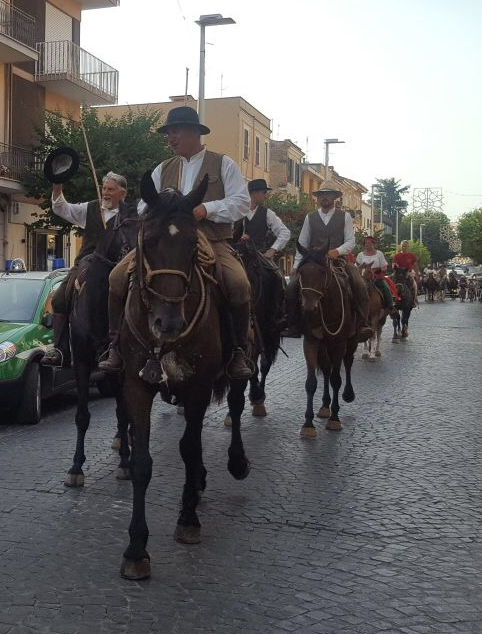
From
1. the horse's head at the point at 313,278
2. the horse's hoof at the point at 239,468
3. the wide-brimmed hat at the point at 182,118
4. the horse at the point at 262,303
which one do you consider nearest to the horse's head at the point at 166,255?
the wide-brimmed hat at the point at 182,118

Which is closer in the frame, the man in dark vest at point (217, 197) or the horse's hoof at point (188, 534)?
the horse's hoof at point (188, 534)

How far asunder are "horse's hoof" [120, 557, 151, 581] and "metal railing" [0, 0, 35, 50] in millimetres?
23890

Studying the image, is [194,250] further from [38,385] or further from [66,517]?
[38,385]

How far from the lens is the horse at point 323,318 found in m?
9.02

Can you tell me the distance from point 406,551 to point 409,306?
17.2 m

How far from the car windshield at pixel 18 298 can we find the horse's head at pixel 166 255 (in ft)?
18.3

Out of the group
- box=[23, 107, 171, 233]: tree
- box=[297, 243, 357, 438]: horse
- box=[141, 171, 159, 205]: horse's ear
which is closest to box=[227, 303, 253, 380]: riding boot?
box=[141, 171, 159, 205]: horse's ear

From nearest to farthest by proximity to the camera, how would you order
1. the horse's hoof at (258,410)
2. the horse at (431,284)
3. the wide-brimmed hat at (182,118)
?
the wide-brimmed hat at (182,118) < the horse's hoof at (258,410) < the horse at (431,284)

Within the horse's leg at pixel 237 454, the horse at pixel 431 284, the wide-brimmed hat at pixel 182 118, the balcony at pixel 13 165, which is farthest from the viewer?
the horse at pixel 431 284

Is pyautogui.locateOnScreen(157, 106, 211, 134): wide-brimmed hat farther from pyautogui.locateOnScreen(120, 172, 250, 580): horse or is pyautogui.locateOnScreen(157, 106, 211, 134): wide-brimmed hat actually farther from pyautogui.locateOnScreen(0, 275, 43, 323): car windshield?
pyautogui.locateOnScreen(0, 275, 43, 323): car windshield

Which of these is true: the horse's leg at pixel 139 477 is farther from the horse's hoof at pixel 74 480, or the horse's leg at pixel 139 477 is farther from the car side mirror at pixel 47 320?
the car side mirror at pixel 47 320

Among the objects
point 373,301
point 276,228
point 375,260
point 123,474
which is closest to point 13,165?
point 375,260

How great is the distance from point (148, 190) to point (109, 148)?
60.2 feet

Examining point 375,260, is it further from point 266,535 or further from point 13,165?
point 13,165
